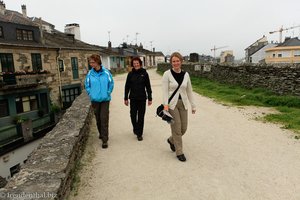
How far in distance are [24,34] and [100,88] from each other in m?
20.1

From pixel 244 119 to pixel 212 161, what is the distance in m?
3.36

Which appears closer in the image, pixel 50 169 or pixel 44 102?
pixel 50 169

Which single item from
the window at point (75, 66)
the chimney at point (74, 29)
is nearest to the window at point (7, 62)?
the window at point (75, 66)

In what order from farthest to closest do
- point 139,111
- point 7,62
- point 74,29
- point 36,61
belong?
point 74,29 → point 36,61 → point 7,62 → point 139,111

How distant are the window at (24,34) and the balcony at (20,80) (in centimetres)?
345

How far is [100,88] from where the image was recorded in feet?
15.4

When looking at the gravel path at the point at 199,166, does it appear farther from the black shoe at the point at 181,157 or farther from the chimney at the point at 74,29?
the chimney at the point at 74,29


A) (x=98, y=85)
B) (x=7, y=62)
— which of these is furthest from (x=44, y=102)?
(x=98, y=85)

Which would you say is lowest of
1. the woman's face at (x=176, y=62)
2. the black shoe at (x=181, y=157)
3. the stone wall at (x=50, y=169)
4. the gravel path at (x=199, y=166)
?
the gravel path at (x=199, y=166)


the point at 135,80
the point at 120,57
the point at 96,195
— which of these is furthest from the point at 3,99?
the point at 120,57

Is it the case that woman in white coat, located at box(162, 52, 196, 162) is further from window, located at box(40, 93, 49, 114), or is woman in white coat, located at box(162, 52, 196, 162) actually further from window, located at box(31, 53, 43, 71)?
window, located at box(40, 93, 49, 114)

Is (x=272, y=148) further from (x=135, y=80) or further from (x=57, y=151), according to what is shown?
(x=57, y=151)

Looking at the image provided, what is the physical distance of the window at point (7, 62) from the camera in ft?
60.5

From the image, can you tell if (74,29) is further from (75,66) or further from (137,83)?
(137,83)
